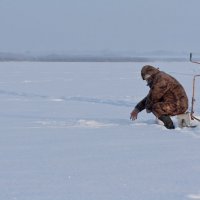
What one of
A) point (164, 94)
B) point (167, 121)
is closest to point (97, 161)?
point (167, 121)

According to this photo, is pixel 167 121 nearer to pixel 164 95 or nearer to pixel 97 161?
pixel 164 95

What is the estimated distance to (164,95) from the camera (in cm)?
597

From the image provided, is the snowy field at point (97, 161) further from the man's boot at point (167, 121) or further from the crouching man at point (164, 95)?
the crouching man at point (164, 95)

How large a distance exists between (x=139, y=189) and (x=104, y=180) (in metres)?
0.31

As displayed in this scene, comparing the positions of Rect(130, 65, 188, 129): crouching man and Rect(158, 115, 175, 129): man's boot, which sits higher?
Rect(130, 65, 188, 129): crouching man

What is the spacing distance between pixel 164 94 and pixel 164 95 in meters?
0.01

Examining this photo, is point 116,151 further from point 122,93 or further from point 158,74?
point 122,93

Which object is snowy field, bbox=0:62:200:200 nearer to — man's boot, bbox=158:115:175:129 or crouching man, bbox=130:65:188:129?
man's boot, bbox=158:115:175:129

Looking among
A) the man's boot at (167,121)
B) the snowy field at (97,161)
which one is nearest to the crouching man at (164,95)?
the man's boot at (167,121)

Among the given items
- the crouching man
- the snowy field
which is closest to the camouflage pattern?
the crouching man

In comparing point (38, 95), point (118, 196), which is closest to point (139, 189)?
point (118, 196)

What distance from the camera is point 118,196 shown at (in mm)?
2887

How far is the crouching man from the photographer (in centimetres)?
588

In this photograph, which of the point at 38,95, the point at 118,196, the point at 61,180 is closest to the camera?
the point at 118,196
